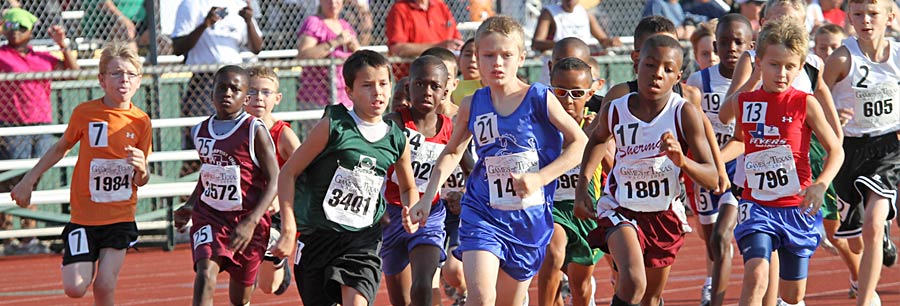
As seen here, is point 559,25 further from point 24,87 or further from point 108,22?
point 24,87

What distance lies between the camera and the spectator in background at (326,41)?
13945 mm

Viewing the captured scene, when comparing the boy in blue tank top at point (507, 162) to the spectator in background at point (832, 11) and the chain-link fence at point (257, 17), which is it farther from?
the spectator in background at point (832, 11)

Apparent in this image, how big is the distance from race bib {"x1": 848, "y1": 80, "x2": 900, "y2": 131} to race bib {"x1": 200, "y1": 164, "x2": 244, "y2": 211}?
4164mm

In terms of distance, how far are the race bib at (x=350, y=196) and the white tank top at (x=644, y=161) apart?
1.26 metres

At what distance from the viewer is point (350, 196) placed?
6.84m

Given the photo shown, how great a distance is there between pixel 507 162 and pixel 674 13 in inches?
353

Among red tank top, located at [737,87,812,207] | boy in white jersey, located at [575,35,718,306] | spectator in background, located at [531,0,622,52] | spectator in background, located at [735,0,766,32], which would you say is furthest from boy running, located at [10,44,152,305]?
spectator in background, located at [735,0,766,32]

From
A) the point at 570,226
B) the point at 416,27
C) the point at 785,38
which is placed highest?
the point at 785,38

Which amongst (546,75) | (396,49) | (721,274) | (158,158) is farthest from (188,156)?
(721,274)

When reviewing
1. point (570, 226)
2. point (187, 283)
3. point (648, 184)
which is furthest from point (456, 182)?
point (187, 283)

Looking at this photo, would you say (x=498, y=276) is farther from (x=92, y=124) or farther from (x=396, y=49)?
(x=396, y=49)

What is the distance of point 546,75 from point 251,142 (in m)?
4.93

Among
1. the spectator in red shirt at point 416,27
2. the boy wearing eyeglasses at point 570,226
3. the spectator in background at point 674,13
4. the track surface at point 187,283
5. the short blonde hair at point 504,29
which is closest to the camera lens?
the short blonde hair at point 504,29

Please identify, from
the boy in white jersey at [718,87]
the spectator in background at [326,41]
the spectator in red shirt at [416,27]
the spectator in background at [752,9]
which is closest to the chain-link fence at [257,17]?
the spectator in background at [326,41]
